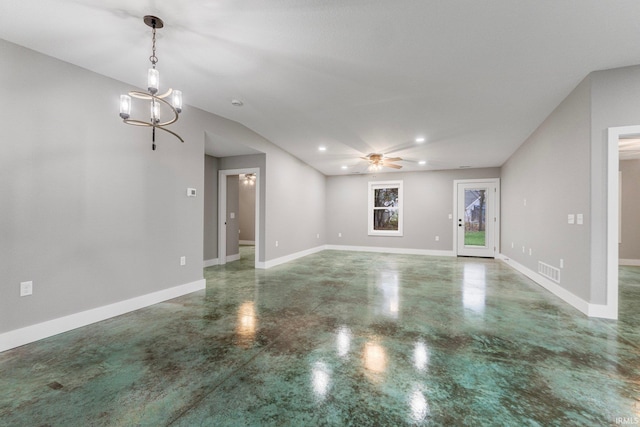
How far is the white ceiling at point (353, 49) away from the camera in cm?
201

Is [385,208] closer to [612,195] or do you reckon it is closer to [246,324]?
[612,195]

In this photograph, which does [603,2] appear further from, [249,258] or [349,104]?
[249,258]

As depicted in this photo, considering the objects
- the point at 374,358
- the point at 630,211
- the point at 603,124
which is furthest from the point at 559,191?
the point at 630,211

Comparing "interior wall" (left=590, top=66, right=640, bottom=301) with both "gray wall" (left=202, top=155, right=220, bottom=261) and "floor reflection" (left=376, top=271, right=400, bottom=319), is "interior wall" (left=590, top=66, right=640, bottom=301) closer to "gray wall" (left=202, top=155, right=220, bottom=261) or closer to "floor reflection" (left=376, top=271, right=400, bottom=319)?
"floor reflection" (left=376, top=271, right=400, bottom=319)

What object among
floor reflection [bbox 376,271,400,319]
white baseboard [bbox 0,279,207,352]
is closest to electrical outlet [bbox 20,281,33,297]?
white baseboard [bbox 0,279,207,352]

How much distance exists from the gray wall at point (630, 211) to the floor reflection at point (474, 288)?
3.42m

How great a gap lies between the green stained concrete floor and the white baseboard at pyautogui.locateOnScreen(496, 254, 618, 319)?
130 mm

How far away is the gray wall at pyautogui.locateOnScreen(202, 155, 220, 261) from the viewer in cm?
601

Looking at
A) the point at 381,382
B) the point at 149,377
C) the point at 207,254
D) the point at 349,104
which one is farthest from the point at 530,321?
the point at 207,254

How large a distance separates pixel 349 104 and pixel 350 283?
285 centimetres

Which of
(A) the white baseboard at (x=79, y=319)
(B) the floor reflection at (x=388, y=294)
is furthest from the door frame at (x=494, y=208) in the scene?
(A) the white baseboard at (x=79, y=319)

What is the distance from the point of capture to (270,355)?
2.20 meters

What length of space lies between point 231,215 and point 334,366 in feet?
17.6

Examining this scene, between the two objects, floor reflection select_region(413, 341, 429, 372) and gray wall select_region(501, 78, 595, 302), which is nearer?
floor reflection select_region(413, 341, 429, 372)
